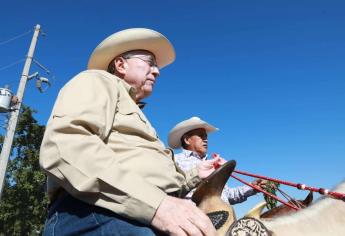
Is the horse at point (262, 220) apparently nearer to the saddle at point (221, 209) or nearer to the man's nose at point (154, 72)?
the saddle at point (221, 209)

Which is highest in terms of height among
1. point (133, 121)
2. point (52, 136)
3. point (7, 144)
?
point (7, 144)

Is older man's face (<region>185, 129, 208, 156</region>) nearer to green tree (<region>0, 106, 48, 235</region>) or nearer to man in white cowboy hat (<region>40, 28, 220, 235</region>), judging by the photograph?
man in white cowboy hat (<region>40, 28, 220, 235</region>)

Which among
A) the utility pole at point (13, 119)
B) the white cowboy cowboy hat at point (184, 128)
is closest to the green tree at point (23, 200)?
the utility pole at point (13, 119)

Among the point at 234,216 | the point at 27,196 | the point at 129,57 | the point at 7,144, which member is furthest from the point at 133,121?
the point at 27,196

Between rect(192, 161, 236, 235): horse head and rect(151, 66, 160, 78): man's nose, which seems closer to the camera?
rect(192, 161, 236, 235): horse head

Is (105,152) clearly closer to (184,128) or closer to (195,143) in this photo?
(195,143)

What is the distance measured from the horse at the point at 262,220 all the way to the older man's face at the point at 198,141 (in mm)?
3423

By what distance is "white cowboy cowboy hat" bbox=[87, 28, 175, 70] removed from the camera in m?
2.88

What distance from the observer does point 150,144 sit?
193 centimetres

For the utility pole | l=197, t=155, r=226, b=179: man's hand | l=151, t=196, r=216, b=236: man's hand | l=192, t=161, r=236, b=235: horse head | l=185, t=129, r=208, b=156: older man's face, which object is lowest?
l=151, t=196, r=216, b=236: man's hand

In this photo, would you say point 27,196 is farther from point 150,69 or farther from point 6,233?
point 150,69

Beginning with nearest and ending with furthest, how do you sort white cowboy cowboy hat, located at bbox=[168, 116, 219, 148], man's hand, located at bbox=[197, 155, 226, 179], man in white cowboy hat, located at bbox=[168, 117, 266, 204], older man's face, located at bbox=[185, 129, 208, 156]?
man's hand, located at bbox=[197, 155, 226, 179] → man in white cowboy hat, located at bbox=[168, 117, 266, 204] → older man's face, located at bbox=[185, 129, 208, 156] → white cowboy cowboy hat, located at bbox=[168, 116, 219, 148]

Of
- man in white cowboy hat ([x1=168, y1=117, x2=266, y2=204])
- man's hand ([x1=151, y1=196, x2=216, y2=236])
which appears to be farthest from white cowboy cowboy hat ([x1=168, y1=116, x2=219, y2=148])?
man's hand ([x1=151, y1=196, x2=216, y2=236])

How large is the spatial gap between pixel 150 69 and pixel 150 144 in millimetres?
887
